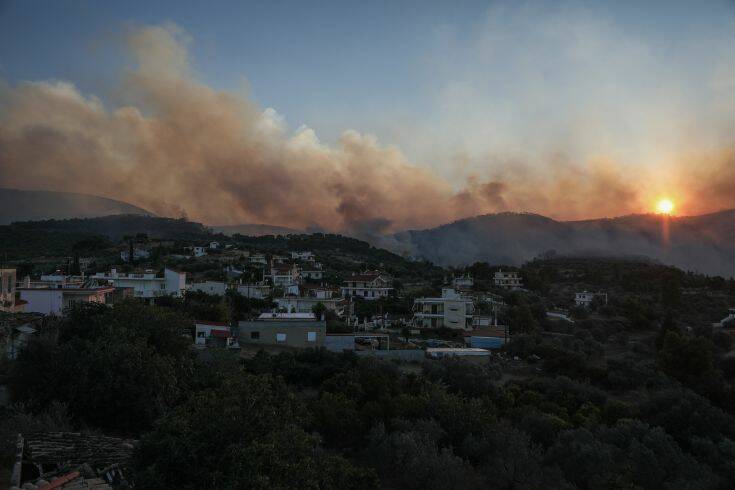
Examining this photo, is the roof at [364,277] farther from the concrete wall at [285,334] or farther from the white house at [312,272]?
the concrete wall at [285,334]

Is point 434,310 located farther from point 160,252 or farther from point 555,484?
point 160,252

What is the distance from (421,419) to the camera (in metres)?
15.0

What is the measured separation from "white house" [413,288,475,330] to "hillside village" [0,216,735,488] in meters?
0.10

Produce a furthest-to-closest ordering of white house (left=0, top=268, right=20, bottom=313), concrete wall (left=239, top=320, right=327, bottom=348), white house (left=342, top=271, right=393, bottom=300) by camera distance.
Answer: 1. white house (left=342, top=271, right=393, bottom=300)
2. concrete wall (left=239, top=320, right=327, bottom=348)
3. white house (left=0, top=268, right=20, bottom=313)

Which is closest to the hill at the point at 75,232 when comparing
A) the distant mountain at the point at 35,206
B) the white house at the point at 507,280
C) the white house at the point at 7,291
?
the distant mountain at the point at 35,206

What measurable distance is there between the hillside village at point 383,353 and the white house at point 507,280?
26 cm

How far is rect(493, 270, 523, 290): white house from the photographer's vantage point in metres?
63.6

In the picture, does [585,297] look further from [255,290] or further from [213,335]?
[213,335]

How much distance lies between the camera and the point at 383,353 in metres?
26.7

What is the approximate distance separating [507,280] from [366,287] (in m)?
19.9

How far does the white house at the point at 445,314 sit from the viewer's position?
127 ft

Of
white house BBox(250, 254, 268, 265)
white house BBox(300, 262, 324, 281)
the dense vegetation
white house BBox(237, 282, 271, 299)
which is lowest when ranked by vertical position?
the dense vegetation

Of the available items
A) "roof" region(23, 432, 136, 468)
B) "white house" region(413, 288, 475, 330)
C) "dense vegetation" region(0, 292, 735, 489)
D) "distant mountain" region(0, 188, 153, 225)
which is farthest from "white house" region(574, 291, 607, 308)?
"distant mountain" region(0, 188, 153, 225)

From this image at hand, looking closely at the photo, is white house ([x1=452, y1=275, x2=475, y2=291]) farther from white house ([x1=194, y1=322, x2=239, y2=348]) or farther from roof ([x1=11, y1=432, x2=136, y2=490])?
roof ([x1=11, y1=432, x2=136, y2=490])
